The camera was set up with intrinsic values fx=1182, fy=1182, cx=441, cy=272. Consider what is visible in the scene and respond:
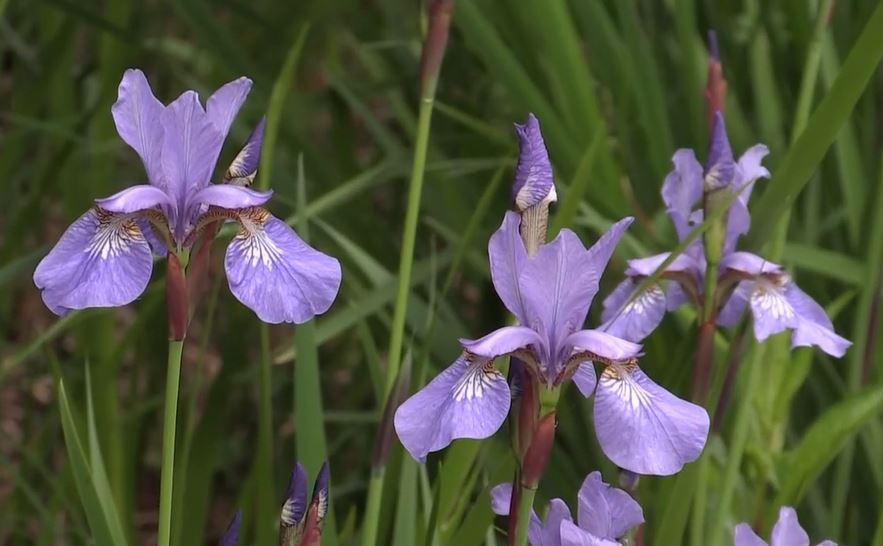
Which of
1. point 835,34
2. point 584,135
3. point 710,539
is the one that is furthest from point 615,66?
point 710,539

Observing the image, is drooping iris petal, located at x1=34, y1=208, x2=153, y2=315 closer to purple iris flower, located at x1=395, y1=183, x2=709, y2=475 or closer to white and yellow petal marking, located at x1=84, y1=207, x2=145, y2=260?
white and yellow petal marking, located at x1=84, y1=207, x2=145, y2=260

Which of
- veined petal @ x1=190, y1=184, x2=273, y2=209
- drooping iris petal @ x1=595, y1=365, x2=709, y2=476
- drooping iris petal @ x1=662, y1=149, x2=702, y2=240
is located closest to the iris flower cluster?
drooping iris petal @ x1=595, y1=365, x2=709, y2=476

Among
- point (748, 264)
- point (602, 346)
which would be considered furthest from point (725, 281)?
point (602, 346)

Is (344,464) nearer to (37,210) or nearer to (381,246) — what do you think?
(381,246)

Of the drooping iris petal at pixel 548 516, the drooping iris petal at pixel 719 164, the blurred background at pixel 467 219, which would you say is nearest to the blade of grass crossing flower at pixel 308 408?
the blurred background at pixel 467 219

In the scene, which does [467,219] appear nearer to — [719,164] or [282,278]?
[719,164]
